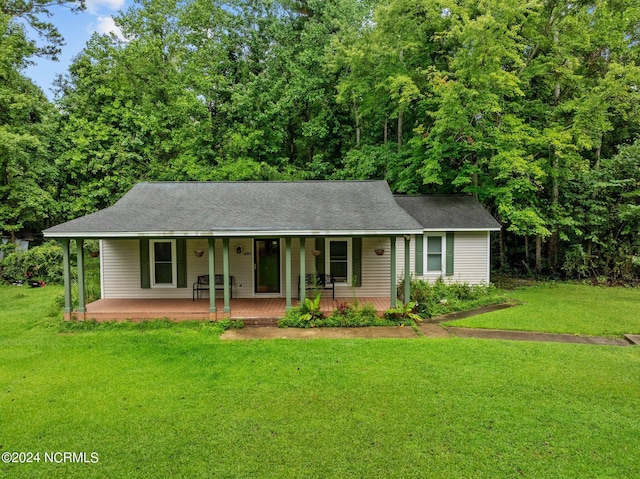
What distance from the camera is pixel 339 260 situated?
36.2 ft

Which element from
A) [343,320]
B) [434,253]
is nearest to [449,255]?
[434,253]

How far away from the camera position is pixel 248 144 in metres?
18.0

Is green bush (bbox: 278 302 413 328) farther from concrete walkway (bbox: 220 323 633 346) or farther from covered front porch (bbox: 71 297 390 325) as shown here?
covered front porch (bbox: 71 297 390 325)

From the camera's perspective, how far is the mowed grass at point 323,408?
376 cm

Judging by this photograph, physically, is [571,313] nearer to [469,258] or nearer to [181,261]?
[469,258]

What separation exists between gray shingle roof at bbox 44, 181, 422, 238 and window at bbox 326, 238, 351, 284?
3.96 feet

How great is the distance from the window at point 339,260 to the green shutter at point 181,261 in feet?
13.8

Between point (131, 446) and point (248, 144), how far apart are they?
51.5 ft

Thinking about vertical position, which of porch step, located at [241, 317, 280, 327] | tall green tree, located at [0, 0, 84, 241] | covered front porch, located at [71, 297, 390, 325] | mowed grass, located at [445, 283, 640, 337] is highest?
tall green tree, located at [0, 0, 84, 241]

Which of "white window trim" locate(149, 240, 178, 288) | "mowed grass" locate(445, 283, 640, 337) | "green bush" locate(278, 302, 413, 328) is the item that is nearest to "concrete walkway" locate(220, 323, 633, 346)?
"green bush" locate(278, 302, 413, 328)

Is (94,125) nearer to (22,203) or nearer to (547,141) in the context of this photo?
(22,203)

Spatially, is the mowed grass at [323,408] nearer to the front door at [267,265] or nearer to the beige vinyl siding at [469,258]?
the front door at [267,265]

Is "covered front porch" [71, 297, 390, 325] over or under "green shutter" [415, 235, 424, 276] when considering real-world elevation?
under

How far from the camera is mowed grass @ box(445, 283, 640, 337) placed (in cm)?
834
